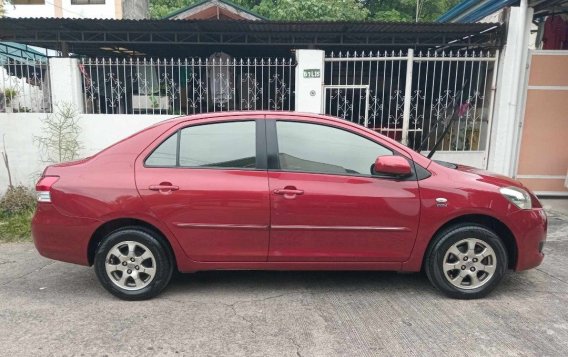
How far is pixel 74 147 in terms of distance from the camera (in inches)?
295

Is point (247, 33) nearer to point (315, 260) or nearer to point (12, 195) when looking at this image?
point (12, 195)

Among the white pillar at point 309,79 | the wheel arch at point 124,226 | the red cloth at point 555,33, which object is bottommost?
the wheel arch at point 124,226

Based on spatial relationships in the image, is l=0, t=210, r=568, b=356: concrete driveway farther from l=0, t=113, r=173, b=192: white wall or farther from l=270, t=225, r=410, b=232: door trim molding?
l=0, t=113, r=173, b=192: white wall

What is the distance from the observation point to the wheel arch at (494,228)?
12.3 feet

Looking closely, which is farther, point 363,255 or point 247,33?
point 247,33

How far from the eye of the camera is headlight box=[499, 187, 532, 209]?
3.70 meters

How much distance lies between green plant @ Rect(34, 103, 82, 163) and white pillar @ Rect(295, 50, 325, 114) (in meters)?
3.85

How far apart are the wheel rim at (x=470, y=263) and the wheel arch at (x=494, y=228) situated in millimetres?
163

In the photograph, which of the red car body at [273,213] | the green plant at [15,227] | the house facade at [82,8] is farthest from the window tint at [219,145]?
the house facade at [82,8]

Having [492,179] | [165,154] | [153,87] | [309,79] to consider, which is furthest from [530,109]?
[153,87]

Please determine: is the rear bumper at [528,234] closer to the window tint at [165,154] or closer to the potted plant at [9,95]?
the window tint at [165,154]

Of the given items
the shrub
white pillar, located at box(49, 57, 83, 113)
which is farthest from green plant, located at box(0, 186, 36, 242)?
white pillar, located at box(49, 57, 83, 113)

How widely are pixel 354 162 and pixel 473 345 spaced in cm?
165

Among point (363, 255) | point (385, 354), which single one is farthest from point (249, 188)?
point (385, 354)
